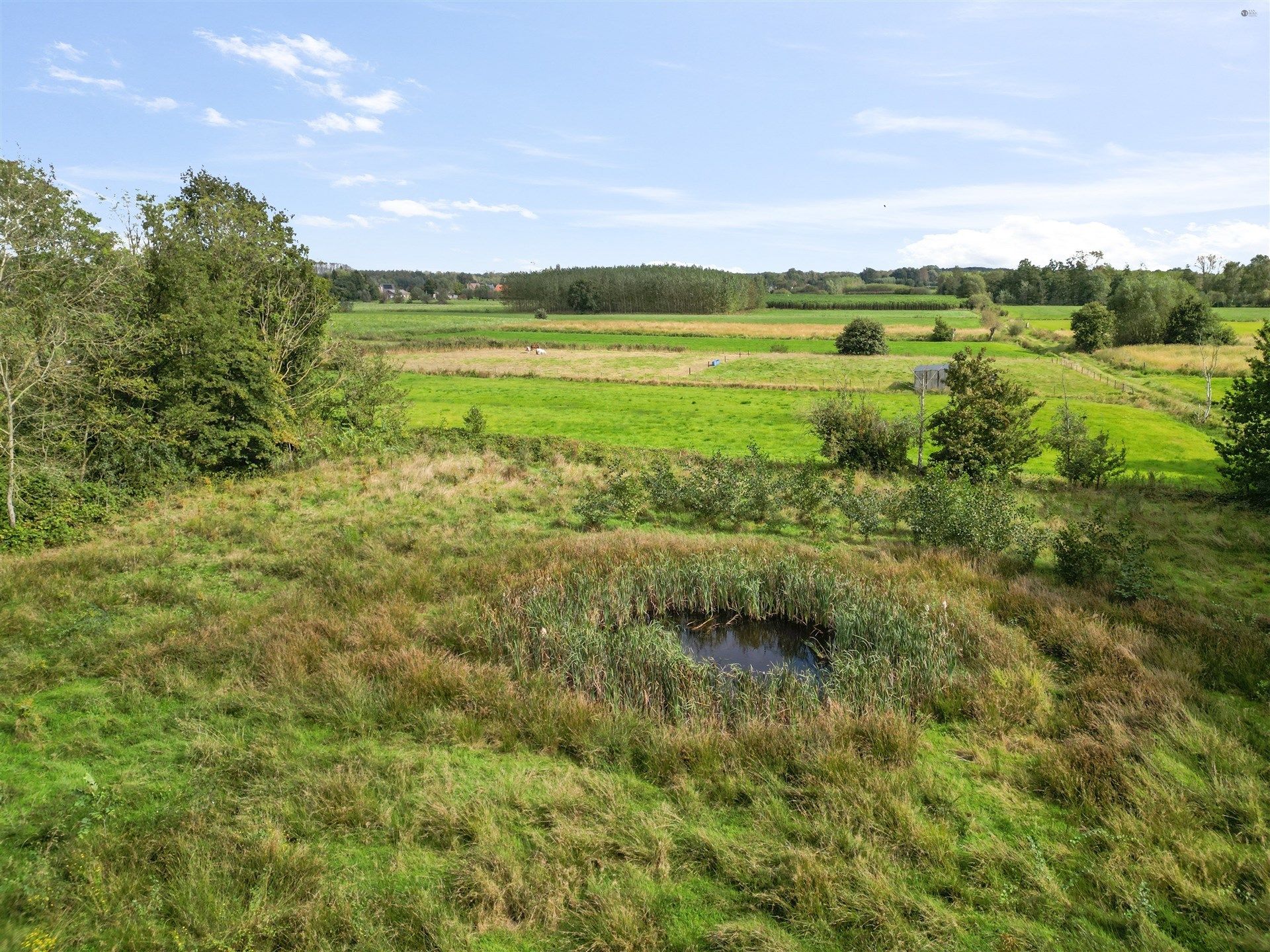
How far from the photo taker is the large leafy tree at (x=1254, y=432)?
63.6ft

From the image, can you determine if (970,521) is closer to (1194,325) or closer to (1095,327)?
(1095,327)

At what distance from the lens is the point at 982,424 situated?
75.6 feet

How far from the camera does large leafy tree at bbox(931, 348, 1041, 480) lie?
75.0ft

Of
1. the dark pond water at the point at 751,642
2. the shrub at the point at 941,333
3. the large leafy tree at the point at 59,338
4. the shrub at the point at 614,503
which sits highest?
the shrub at the point at 941,333

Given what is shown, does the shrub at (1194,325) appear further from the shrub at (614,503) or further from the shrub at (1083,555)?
the shrub at (614,503)

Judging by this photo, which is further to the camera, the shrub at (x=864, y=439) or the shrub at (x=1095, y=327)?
the shrub at (x=1095, y=327)

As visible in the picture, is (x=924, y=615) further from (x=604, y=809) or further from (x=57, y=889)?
(x=57, y=889)

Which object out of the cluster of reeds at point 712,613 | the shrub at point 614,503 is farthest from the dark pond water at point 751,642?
the shrub at point 614,503

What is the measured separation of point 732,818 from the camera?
737cm

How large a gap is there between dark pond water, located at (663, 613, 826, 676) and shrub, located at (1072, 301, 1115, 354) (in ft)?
235

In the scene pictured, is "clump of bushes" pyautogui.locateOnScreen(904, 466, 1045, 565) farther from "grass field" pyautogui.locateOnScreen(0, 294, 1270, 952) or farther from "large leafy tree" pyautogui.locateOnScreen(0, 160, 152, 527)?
"large leafy tree" pyautogui.locateOnScreen(0, 160, 152, 527)

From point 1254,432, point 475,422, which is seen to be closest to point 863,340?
point 475,422

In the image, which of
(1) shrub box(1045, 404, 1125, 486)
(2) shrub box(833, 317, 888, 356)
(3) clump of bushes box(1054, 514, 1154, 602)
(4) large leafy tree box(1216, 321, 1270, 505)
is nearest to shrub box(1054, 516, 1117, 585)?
(3) clump of bushes box(1054, 514, 1154, 602)

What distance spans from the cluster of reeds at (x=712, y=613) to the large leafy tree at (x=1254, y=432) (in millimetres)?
14781
